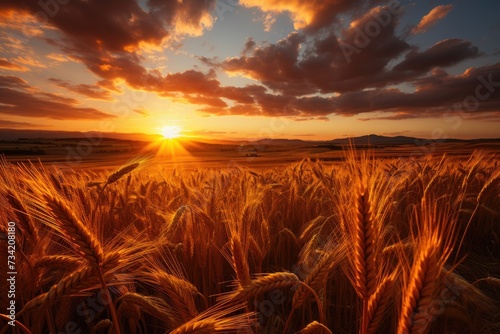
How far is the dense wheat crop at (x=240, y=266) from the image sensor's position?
1009 mm

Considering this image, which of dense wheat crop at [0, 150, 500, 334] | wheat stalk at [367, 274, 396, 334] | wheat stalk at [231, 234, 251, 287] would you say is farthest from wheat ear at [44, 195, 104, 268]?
wheat stalk at [367, 274, 396, 334]

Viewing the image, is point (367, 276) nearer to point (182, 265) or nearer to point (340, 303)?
point (340, 303)

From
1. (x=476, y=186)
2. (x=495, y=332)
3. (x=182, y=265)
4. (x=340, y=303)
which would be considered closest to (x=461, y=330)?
(x=495, y=332)

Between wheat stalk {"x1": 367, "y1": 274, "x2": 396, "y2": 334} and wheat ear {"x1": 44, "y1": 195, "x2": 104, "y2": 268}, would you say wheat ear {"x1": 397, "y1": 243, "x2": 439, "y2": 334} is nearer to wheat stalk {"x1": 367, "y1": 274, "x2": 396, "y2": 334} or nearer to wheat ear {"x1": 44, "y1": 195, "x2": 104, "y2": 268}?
wheat stalk {"x1": 367, "y1": 274, "x2": 396, "y2": 334}

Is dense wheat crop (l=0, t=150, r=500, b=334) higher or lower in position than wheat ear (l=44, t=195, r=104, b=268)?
lower

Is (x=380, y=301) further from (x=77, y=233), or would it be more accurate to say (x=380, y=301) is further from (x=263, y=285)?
(x=77, y=233)

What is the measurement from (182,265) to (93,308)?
68 centimetres

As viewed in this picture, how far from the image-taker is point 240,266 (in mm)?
1304

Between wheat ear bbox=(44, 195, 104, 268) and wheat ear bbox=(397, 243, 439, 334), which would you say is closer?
wheat ear bbox=(397, 243, 439, 334)

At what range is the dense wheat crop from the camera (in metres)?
1.01

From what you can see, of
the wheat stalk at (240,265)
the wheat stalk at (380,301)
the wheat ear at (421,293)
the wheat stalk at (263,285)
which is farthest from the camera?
the wheat stalk at (240,265)

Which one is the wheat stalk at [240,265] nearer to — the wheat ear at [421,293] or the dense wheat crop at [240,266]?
the dense wheat crop at [240,266]

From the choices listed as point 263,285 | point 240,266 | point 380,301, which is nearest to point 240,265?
point 240,266

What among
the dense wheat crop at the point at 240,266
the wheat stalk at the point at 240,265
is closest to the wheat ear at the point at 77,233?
the dense wheat crop at the point at 240,266
